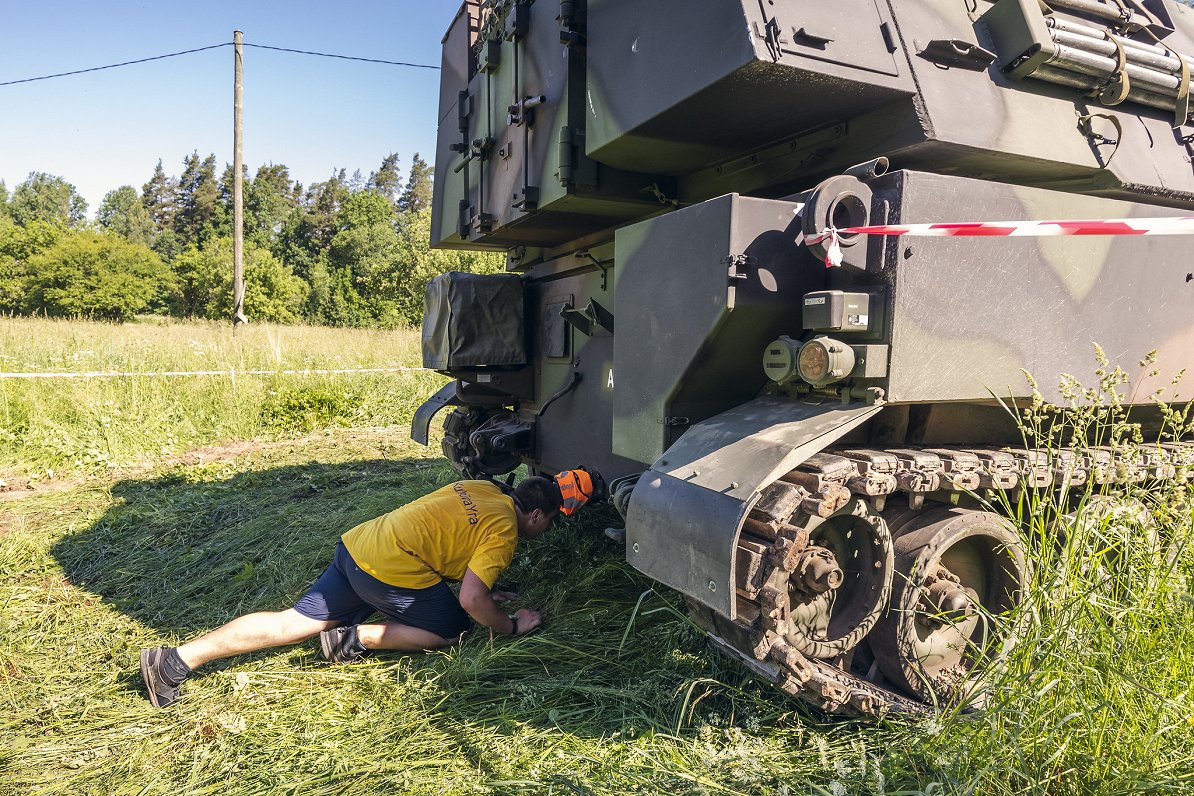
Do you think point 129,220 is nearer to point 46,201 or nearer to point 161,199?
point 161,199

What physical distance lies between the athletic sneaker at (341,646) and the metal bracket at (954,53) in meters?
3.50

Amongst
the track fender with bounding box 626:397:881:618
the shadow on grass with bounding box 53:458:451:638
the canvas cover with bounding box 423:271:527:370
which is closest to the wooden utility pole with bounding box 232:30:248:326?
the shadow on grass with bounding box 53:458:451:638

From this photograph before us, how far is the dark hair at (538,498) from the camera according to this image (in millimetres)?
4043

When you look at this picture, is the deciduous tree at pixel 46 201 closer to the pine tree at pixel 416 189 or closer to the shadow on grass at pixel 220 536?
the pine tree at pixel 416 189

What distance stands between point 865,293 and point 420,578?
97.0 inches

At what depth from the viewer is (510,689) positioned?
11.0 feet

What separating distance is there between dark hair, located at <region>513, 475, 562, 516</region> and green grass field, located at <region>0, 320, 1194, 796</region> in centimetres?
59

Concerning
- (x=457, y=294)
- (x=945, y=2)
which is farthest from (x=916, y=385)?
(x=457, y=294)

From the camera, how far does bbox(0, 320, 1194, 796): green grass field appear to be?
211 cm

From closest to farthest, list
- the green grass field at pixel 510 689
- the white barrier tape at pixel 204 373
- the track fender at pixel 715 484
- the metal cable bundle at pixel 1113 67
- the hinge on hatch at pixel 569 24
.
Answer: the green grass field at pixel 510 689 → the track fender at pixel 715 484 → the metal cable bundle at pixel 1113 67 → the hinge on hatch at pixel 569 24 → the white barrier tape at pixel 204 373

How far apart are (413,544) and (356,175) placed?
256ft

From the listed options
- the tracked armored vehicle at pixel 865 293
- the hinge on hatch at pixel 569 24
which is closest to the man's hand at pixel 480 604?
the tracked armored vehicle at pixel 865 293

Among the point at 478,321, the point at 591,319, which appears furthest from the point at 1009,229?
the point at 478,321

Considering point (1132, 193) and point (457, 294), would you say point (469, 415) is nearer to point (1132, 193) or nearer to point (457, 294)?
point (457, 294)
